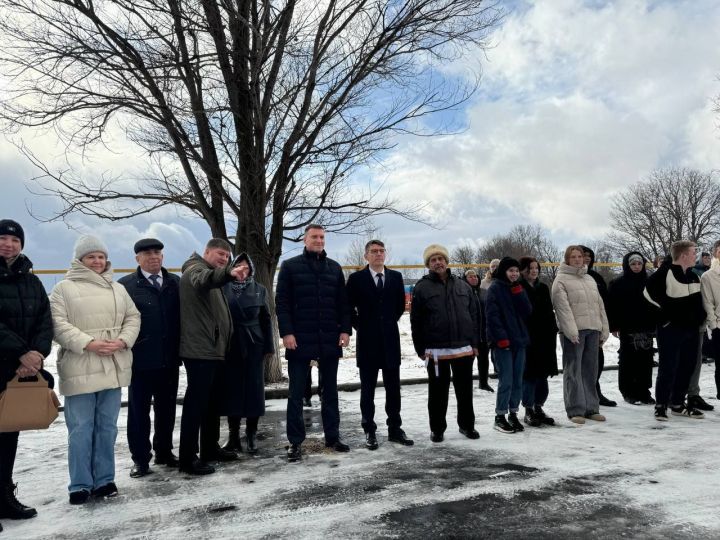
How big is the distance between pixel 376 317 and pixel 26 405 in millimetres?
2967

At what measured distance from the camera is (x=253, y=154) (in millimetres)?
9172

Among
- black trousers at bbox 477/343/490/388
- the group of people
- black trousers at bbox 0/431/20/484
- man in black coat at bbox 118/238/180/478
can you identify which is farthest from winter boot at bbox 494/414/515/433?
black trousers at bbox 0/431/20/484

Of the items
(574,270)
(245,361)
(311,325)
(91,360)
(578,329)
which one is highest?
(574,270)

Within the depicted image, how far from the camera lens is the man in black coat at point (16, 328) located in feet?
12.6

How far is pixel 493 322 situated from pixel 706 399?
12.6ft

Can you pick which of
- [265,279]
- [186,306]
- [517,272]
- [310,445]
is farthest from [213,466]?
[265,279]

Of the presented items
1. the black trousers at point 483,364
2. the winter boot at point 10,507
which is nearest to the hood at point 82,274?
the winter boot at point 10,507

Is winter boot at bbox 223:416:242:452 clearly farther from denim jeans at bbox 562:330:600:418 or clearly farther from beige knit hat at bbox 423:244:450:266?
denim jeans at bbox 562:330:600:418

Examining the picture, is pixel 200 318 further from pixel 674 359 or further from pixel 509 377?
pixel 674 359

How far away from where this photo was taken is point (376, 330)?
18.3 feet

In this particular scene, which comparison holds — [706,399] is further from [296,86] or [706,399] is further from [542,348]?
[296,86]

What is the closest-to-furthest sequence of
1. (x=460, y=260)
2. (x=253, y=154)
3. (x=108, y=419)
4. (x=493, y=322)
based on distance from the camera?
(x=108, y=419) < (x=493, y=322) < (x=253, y=154) < (x=460, y=260)

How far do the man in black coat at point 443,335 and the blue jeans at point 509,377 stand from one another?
455 mm

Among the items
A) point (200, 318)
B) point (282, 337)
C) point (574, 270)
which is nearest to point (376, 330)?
point (282, 337)
